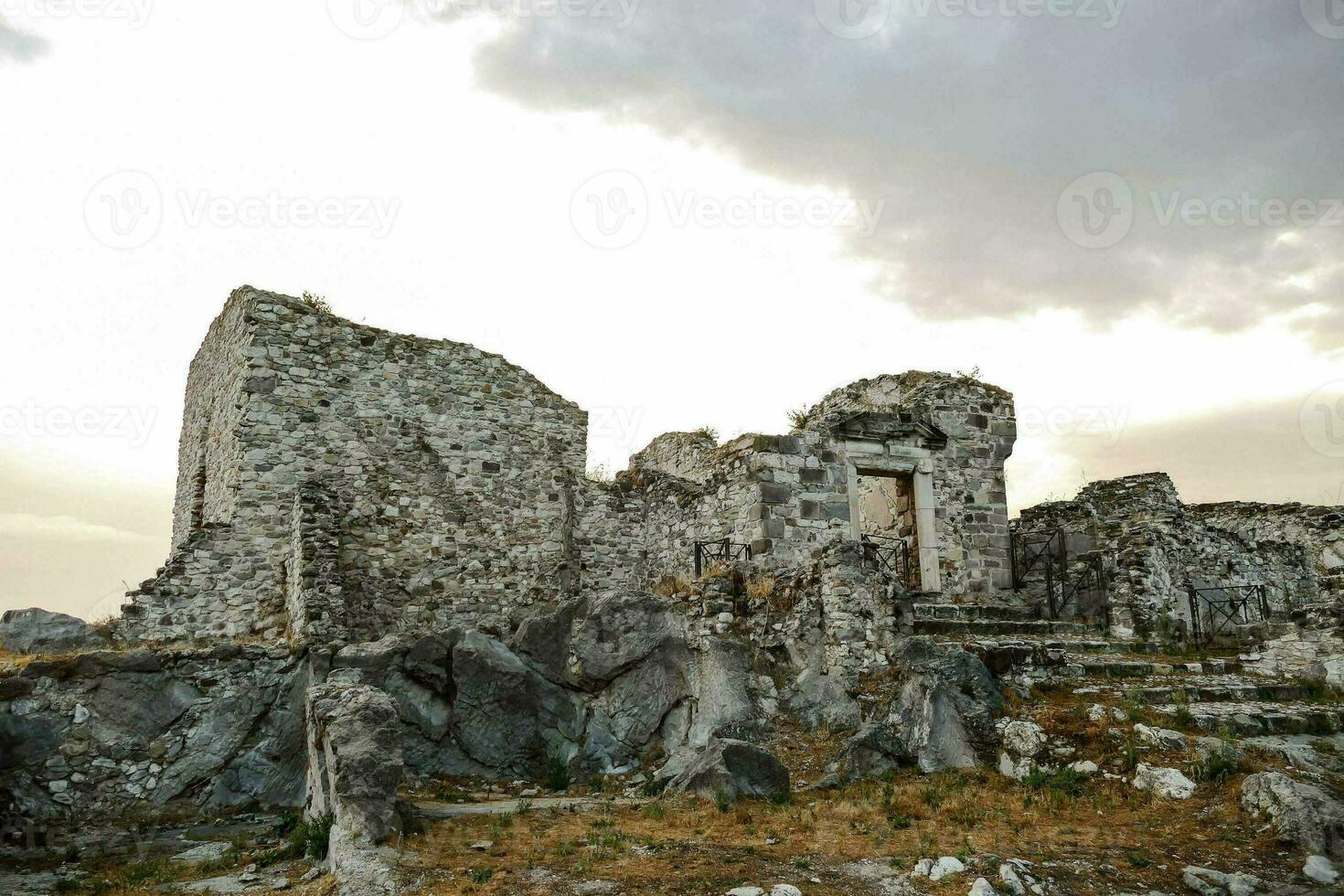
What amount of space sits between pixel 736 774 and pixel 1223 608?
12.0m

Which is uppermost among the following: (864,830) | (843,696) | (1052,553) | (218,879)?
(1052,553)

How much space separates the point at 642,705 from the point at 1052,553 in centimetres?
982

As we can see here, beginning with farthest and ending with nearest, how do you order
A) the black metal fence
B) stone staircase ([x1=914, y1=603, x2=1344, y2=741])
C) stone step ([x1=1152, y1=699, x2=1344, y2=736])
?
the black metal fence, stone staircase ([x1=914, y1=603, x2=1344, y2=741]), stone step ([x1=1152, y1=699, x2=1344, y2=736])

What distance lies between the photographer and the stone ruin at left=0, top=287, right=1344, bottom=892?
1093 centimetres

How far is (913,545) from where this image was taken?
16.7m

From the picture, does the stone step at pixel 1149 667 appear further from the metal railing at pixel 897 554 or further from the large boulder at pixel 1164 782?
the metal railing at pixel 897 554

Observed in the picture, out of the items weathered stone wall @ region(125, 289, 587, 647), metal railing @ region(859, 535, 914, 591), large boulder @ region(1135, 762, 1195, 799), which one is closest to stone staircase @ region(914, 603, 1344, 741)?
large boulder @ region(1135, 762, 1195, 799)

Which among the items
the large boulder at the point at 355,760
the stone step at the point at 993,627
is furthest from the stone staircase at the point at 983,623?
the large boulder at the point at 355,760

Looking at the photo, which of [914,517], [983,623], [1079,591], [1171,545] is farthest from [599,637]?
[1171,545]

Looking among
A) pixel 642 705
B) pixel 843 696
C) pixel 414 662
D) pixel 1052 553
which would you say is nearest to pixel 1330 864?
pixel 843 696

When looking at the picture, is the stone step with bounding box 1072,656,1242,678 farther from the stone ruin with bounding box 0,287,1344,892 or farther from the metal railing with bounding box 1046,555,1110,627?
the metal railing with bounding box 1046,555,1110,627

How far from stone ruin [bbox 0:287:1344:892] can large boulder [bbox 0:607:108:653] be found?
2.0 inches

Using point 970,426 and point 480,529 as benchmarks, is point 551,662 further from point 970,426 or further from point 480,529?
point 970,426

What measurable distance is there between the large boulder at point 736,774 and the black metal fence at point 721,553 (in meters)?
4.99
